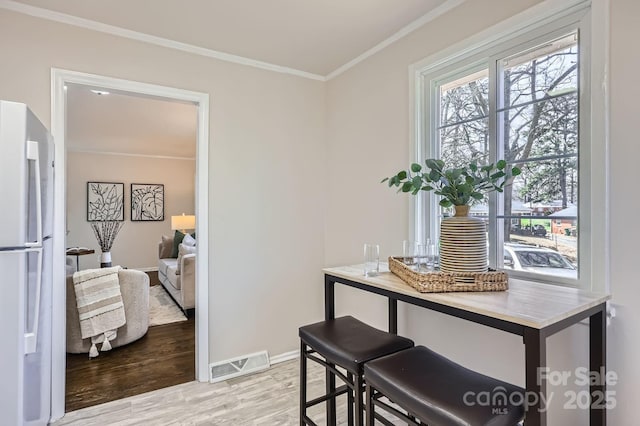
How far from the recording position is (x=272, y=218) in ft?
9.36

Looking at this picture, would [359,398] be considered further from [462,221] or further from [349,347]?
[462,221]

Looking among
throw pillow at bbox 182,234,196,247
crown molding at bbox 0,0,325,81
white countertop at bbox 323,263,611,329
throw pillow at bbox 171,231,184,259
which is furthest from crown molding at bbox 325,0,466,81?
throw pillow at bbox 171,231,184,259

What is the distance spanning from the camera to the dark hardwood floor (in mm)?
2365

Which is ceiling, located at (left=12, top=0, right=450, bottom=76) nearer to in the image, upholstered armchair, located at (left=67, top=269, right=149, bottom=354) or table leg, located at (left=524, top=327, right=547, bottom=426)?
table leg, located at (left=524, top=327, right=547, bottom=426)

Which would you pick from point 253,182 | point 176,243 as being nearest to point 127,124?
point 176,243

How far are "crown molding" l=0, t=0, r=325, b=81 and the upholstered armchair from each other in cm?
198

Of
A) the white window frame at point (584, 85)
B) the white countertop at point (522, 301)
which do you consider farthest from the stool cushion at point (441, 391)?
the white window frame at point (584, 85)

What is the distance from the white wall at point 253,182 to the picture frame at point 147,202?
5.18m

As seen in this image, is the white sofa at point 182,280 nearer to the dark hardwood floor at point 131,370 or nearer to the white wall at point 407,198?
the dark hardwood floor at point 131,370

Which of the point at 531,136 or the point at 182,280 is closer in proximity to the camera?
the point at 531,136

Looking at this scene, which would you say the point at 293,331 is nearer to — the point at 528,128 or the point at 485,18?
the point at 528,128

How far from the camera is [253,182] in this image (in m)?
2.76

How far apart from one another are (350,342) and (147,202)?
6.66m

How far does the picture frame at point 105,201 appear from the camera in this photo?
6.48m
